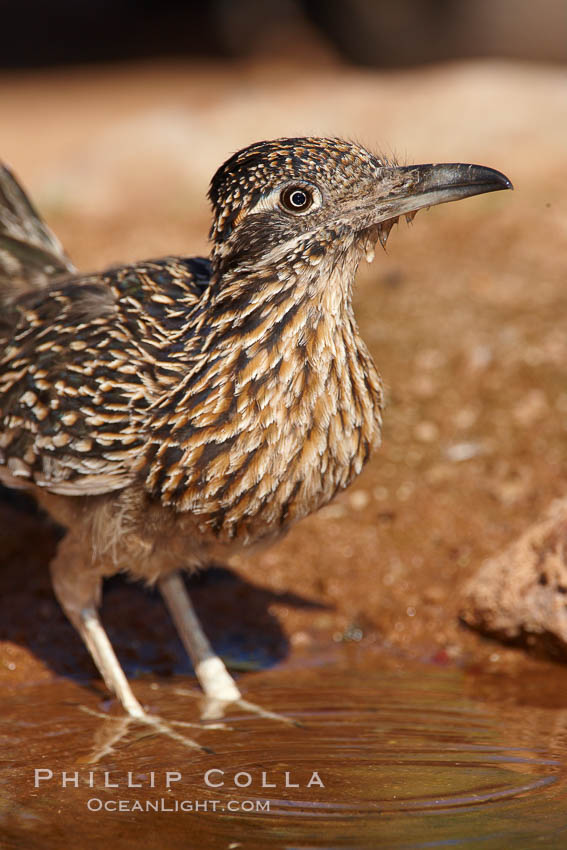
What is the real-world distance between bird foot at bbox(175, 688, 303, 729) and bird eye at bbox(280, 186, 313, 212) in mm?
2495

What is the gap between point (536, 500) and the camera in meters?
7.16

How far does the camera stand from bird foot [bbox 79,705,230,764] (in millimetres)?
5137

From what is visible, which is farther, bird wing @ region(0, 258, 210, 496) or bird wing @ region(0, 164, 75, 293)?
bird wing @ region(0, 164, 75, 293)

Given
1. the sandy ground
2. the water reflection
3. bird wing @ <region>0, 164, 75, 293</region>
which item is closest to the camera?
the water reflection

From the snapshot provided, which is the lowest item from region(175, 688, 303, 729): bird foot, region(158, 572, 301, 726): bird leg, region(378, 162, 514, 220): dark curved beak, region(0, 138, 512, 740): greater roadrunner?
region(175, 688, 303, 729): bird foot

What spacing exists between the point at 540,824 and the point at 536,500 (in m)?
3.25

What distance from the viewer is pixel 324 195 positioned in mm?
4664

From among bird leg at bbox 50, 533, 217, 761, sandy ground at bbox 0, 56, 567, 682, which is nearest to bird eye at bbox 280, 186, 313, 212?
sandy ground at bbox 0, 56, 567, 682

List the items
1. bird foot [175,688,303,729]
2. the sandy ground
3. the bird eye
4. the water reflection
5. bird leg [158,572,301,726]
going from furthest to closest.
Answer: the sandy ground, bird leg [158,572,301,726], bird foot [175,688,303,729], the bird eye, the water reflection

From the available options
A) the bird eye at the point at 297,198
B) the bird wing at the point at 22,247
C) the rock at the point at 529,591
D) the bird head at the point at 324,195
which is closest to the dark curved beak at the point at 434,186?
the bird head at the point at 324,195

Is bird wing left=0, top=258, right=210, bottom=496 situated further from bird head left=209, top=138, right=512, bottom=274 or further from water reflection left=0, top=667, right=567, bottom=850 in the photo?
water reflection left=0, top=667, right=567, bottom=850

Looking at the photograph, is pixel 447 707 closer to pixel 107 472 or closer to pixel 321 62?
pixel 107 472

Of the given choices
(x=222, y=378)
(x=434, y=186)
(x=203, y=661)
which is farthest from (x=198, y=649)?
(x=434, y=186)

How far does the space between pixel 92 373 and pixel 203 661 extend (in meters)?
1.77
